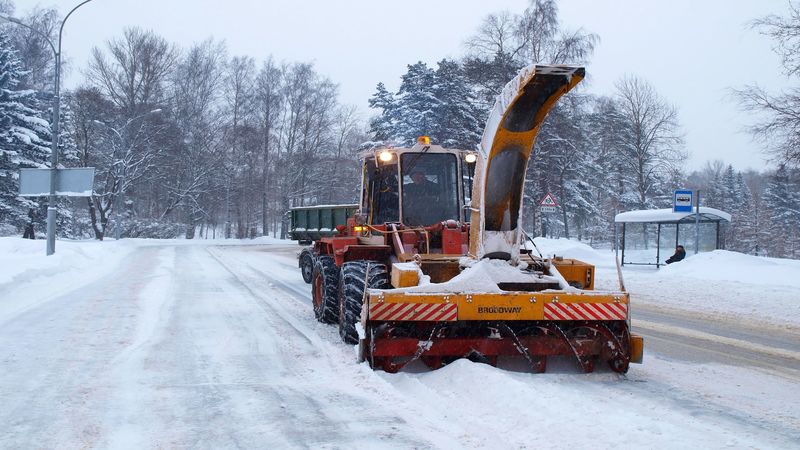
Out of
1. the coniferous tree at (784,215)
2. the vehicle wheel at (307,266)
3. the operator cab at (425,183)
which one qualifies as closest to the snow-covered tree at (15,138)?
the vehicle wheel at (307,266)

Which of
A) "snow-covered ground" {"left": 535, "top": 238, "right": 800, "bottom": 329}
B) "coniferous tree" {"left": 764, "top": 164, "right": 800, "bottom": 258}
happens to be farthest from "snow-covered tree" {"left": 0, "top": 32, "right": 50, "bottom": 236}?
"coniferous tree" {"left": 764, "top": 164, "right": 800, "bottom": 258}

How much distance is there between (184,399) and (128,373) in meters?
1.27

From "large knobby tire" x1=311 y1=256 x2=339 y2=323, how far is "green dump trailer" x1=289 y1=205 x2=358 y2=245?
11.7 metres

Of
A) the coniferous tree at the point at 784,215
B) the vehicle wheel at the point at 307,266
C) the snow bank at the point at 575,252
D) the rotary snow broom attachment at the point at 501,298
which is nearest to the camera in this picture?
the rotary snow broom attachment at the point at 501,298

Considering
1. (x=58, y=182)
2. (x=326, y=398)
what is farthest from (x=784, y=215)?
(x=326, y=398)

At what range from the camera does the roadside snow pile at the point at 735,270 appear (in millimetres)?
15670

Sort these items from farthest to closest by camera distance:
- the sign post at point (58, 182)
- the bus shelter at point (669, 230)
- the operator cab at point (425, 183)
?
the bus shelter at point (669, 230) < the sign post at point (58, 182) < the operator cab at point (425, 183)

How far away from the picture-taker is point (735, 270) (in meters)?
17.1

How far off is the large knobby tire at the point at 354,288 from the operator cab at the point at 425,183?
110cm

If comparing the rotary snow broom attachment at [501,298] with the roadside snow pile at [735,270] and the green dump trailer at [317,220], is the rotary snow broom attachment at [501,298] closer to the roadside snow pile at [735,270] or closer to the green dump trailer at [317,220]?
the roadside snow pile at [735,270]

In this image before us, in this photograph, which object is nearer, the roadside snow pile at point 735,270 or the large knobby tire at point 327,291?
the large knobby tire at point 327,291

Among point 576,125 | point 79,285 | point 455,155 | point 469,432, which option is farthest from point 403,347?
point 576,125

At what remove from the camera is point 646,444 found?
4375 mm

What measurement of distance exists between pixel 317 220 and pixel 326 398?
18920mm
